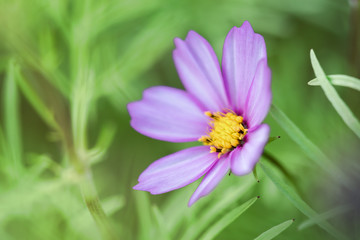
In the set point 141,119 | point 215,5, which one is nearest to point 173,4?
point 215,5

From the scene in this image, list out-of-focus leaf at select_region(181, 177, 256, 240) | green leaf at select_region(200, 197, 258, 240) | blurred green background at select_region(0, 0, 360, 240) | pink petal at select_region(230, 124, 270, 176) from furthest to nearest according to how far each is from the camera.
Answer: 1. blurred green background at select_region(0, 0, 360, 240)
2. out-of-focus leaf at select_region(181, 177, 256, 240)
3. green leaf at select_region(200, 197, 258, 240)
4. pink petal at select_region(230, 124, 270, 176)

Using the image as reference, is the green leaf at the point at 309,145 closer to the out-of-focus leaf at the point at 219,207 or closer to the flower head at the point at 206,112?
the flower head at the point at 206,112

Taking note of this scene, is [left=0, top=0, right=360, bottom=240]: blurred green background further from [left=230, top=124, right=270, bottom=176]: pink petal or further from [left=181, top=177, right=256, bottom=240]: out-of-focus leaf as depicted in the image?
[left=230, top=124, right=270, bottom=176]: pink petal

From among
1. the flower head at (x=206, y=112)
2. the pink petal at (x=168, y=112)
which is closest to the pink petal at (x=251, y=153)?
the flower head at (x=206, y=112)

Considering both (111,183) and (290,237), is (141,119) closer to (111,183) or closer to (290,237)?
(290,237)

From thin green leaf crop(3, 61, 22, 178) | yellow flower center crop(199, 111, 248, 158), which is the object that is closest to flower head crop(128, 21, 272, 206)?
yellow flower center crop(199, 111, 248, 158)
